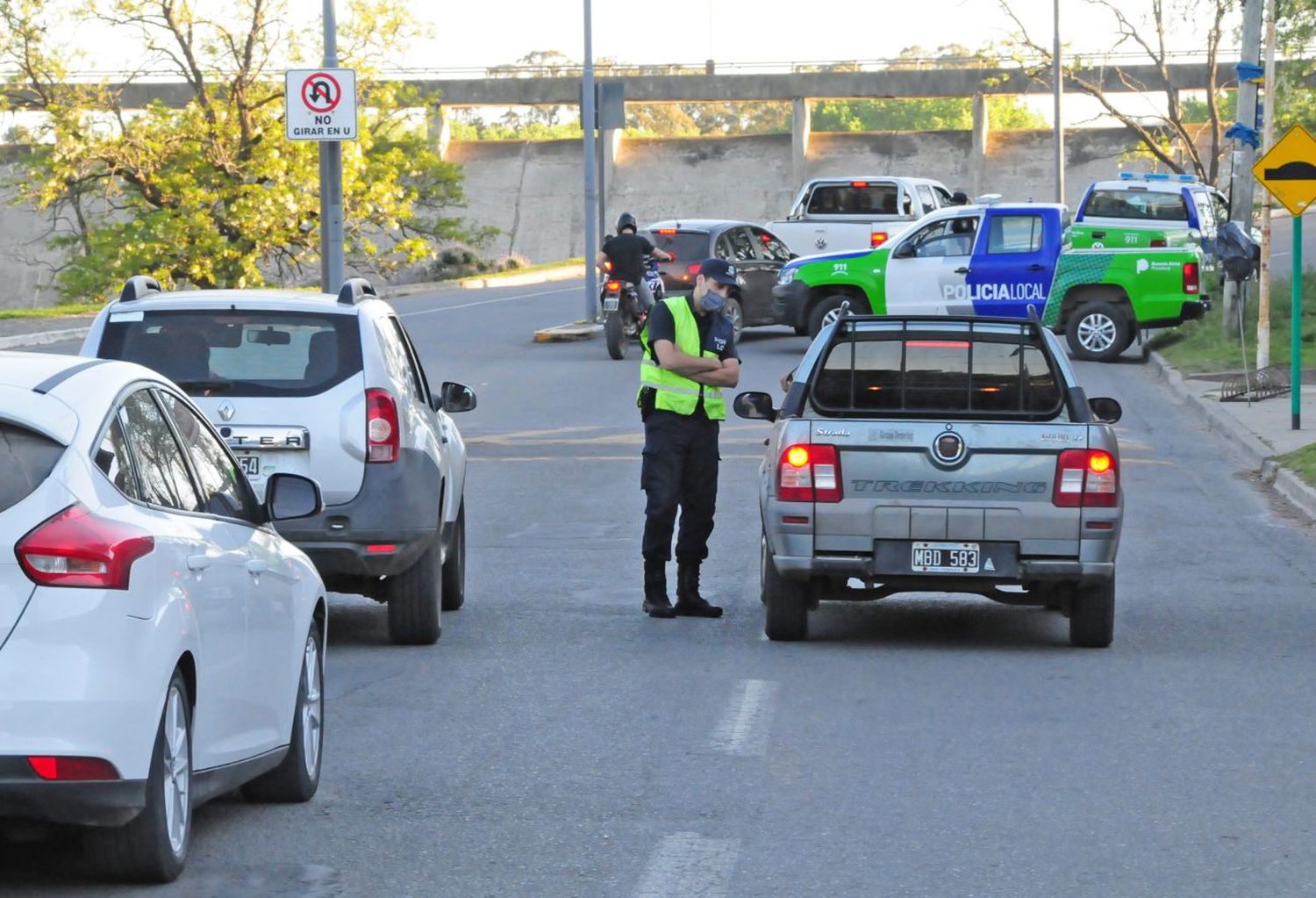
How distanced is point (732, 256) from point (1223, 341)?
6834mm

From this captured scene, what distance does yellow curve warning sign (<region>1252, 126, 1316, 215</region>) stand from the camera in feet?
65.9

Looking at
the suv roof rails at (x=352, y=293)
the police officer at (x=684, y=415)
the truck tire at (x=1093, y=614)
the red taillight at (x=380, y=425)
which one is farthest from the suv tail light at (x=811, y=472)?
the suv roof rails at (x=352, y=293)

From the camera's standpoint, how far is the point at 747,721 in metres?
8.38

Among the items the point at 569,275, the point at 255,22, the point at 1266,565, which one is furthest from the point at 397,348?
the point at 569,275

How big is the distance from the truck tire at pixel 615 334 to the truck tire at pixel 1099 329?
19.0 ft

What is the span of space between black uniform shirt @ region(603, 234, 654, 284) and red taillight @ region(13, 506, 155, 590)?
22086 mm

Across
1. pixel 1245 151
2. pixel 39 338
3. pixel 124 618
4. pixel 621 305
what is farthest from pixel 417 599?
pixel 1245 151

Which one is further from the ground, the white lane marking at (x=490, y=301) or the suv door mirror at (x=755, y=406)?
the suv door mirror at (x=755, y=406)

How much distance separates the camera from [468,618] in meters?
11.2

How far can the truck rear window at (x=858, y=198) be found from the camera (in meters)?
37.7

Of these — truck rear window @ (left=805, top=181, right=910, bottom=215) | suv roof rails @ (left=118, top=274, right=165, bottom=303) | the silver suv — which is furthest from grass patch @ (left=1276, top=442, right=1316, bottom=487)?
truck rear window @ (left=805, top=181, right=910, bottom=215)

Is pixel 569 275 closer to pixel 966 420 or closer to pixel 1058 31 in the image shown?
pixel 1058 31

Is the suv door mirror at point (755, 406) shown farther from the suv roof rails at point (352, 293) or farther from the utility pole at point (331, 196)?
the utility pole at point (331, 196)

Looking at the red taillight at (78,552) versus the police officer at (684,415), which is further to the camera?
the police officer at (684,415)
